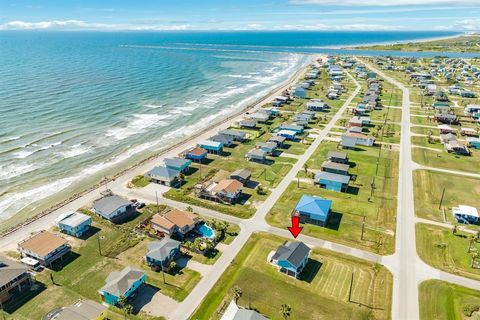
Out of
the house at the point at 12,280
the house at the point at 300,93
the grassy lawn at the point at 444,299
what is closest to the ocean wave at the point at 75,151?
the house at the point at 12,280

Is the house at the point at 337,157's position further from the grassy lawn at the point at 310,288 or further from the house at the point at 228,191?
the grassy lawn at the point at 310,288

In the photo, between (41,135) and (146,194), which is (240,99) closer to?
(41,135)

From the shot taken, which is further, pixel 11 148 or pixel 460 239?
pixel 11 148

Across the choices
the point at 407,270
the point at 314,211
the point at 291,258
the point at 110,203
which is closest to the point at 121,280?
the point at 110,203

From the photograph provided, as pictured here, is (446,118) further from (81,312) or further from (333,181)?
(81,312)

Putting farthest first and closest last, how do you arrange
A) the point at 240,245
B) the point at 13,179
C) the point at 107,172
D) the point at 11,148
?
the point at 11,148 < the point at 107,172 < the point at 13,179 < the point at 240,245

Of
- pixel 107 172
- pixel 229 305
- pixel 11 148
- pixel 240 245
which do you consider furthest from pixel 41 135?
pixel 229 305

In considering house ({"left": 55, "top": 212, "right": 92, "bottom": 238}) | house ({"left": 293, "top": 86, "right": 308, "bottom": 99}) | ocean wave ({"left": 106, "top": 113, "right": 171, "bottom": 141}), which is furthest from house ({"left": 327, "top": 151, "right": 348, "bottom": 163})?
house ({"left": 293, "top": 86, "right": 308, "bottom": 99})
